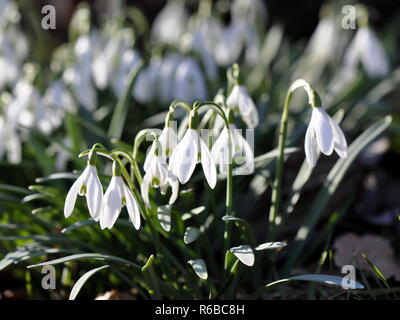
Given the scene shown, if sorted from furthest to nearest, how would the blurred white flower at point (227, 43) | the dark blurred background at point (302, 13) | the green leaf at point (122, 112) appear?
the dark blurred background at point (302, 13) < the blurred white flower at point (227, 43) < the green leaf at point (122, 112)

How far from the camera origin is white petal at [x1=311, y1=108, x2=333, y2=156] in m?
1.25

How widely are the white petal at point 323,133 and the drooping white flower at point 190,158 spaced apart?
0.25 metres

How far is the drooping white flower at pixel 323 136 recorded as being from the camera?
4.12 ft

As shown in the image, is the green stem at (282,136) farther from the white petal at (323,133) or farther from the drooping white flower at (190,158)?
the drooping white flower at (190,158)

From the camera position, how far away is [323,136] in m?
1.25

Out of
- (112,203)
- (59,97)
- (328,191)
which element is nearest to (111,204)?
(112,203)

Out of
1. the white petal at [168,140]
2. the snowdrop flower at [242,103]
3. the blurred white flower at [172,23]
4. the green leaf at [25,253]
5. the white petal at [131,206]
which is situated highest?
the blurred white flower at [172,23]

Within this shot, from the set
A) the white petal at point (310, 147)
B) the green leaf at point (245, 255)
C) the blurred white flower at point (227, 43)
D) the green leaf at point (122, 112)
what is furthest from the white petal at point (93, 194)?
the blurred white flower at point (227, 43)

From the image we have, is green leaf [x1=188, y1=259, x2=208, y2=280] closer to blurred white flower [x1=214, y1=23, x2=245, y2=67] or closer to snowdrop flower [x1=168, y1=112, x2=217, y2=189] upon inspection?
snowdrop flower [x1=168, y1=112, x2=217, y2=189]

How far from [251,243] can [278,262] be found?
1.30 feet

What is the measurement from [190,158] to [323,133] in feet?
1.01

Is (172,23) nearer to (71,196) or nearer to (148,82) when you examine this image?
(148,82)

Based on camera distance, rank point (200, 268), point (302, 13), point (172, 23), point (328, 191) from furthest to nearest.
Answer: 1. point (302, 13)
2. point (172, 23)
3. point (328, 191)
4. point (200, 268)
